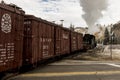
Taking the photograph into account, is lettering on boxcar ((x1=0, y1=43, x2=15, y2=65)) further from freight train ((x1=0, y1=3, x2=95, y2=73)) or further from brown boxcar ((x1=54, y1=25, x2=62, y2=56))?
brown boxcar ((x1=54, y1=25, x2=62, y2=56))

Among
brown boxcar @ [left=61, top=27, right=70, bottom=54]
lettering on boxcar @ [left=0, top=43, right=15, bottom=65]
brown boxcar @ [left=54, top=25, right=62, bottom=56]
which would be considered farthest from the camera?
brown boxcar @ [left=61, top=27, right=70, bottom=54]

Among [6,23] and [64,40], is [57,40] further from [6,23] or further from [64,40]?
[6,23]

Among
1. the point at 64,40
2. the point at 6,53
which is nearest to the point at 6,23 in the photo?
the point at 6,53

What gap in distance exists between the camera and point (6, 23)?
11.4 m

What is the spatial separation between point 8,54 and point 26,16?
12.7ft

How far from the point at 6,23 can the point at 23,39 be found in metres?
3.46

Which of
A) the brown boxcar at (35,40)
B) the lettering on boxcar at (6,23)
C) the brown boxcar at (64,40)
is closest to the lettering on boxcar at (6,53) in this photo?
the lettering on boxcar at (6,23)

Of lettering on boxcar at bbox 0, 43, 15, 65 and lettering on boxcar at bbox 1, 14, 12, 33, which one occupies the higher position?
lettering on boxcar at bbox 1, 14, 12, 33

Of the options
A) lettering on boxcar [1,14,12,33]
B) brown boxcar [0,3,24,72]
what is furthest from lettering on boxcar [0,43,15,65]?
lettering on boxcar [1,14,12,33]

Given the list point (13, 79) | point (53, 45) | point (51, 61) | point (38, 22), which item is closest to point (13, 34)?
point (13, 79)

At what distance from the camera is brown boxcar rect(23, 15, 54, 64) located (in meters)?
14.8

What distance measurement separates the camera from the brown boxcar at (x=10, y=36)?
1098cm

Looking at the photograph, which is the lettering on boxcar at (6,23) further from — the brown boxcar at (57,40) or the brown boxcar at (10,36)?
the brown boxcar at (57,40)

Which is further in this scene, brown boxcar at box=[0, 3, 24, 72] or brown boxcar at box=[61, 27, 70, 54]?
brown boxcar at box=[61, 27, 70, 54]
